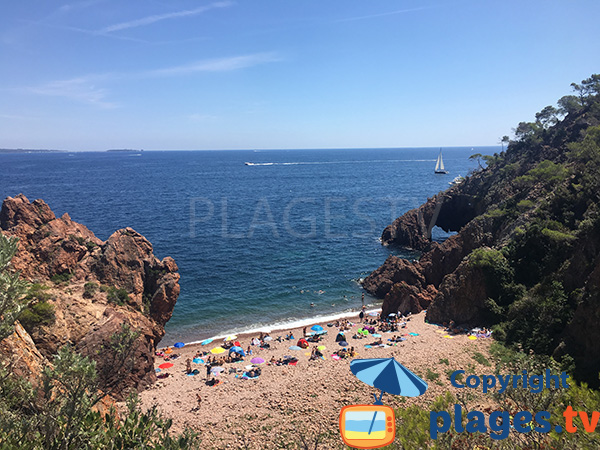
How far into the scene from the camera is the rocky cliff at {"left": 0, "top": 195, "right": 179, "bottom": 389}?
19750 millimetres

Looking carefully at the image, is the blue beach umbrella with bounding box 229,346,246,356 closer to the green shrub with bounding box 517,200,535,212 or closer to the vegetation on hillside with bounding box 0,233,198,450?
the vegetation on hillside with bounding box 0,233,198,450

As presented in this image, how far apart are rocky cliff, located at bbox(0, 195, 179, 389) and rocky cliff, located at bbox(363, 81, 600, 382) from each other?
2054 cm

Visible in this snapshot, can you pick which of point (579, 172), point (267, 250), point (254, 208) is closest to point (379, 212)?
point (254, 208)

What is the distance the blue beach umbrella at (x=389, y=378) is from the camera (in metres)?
12.6

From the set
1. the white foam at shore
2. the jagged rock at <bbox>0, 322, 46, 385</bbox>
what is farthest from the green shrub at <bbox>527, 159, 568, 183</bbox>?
the jagged rock at <bbox>0, 322, 46, 385</bbox>

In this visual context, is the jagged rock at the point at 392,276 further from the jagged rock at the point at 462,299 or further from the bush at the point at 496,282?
the bush at the point at 496,282

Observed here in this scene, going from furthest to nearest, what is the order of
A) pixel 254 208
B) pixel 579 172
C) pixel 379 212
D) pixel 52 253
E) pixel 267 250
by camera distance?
pixel 254 208 < pixel 379 212 < pixel 267 250 < pixel 579 172 < pixel 52 253

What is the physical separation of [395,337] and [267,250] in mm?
28927

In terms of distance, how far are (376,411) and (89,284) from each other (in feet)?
63.6

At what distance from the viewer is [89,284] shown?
2325 centimetres

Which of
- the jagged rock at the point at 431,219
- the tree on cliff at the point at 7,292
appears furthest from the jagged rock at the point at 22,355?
the jagged rock at the point at 431,219

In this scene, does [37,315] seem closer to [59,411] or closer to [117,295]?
[117,295]

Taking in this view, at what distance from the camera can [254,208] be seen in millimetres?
85312

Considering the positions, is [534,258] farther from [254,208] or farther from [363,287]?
[254,208]
